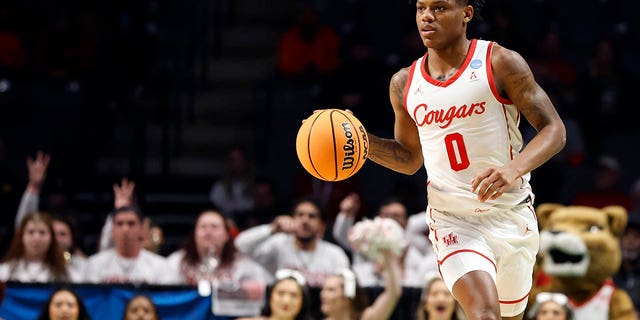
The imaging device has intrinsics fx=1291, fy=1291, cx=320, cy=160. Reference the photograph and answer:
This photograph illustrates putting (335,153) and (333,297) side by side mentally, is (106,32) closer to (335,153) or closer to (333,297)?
(333,297)

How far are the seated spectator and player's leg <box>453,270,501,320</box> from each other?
3.19 metres

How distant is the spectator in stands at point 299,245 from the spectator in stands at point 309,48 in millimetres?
3622

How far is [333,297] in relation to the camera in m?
9.15

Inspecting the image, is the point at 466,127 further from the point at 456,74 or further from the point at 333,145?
the point at 333,145

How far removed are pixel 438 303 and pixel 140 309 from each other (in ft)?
6.86

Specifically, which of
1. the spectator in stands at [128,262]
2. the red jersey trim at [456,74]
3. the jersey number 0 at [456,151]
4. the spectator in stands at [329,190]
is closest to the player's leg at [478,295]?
the jersey number 0 at [456,151]

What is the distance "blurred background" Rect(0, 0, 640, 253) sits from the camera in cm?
1270

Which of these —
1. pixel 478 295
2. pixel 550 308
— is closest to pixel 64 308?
pixel 550 308

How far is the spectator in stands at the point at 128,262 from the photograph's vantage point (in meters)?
9.83

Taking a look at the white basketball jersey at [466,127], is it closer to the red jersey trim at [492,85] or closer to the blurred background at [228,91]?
the red jersey trim at [492,85]

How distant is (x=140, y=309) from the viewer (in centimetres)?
909

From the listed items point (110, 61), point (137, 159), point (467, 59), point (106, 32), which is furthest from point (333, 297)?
point (106, 32)

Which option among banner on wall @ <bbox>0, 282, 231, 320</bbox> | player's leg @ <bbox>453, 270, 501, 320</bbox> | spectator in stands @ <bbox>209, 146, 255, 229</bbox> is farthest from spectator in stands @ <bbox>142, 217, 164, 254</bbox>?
player's leg @ <bbox>453, 270, 501, 320</bbox>

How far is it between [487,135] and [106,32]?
921cm
